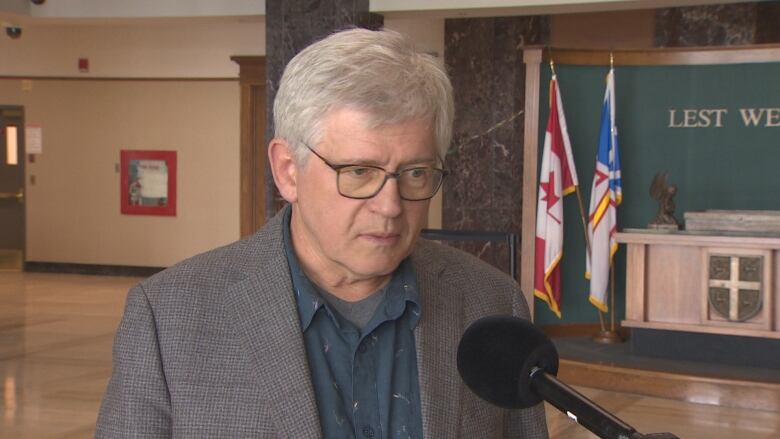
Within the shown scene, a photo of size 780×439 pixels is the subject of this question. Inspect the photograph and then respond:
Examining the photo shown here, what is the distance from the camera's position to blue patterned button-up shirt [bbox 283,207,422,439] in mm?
1798

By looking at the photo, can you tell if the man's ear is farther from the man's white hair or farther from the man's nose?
the man's nose

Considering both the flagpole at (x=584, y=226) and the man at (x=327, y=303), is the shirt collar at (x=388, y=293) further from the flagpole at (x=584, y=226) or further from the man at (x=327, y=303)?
the flagpole at (x=584, y=226)

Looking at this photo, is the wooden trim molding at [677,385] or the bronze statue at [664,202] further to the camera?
the bronze statue at [664,202]

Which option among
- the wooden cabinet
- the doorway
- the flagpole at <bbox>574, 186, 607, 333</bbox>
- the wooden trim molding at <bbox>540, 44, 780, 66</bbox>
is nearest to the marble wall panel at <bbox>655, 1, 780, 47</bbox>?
the wooden trim molding at <bbox>540, 44, 780, 66</bbox>

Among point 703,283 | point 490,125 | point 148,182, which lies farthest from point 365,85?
point 148,182

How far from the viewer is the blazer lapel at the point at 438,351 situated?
183 centimetres

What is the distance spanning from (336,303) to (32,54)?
15.4 metres

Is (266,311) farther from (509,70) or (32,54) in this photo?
(32,54)

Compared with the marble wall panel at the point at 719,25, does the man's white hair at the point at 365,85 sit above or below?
below

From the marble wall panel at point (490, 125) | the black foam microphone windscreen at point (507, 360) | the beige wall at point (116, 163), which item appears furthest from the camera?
the beige wall at point (116, 163)

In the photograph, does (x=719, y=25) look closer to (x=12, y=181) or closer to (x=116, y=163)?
(x=116, y=163)

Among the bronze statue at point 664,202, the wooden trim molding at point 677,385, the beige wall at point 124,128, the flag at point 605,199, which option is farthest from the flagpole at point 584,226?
the beige wall at point 124,128

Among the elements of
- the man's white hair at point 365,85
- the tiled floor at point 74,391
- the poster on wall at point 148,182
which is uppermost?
the man's white hair at point 365,85

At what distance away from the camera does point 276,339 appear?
180cm
